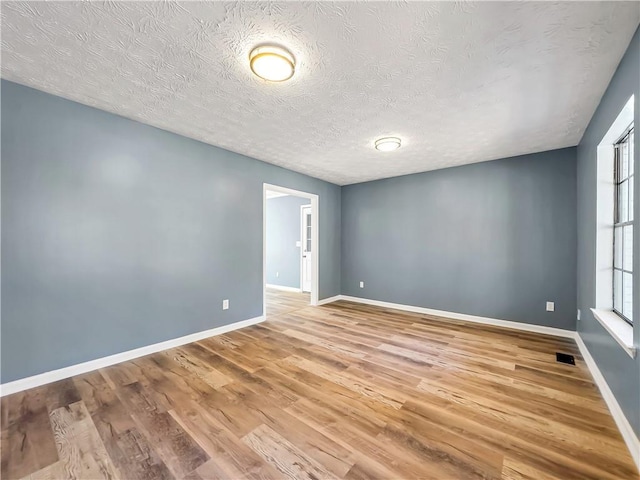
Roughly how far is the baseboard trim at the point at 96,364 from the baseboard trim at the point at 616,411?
3.74m

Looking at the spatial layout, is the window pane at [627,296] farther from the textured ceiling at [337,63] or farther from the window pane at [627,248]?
the textured ceiling at [337,63]

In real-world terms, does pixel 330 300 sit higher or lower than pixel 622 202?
lower

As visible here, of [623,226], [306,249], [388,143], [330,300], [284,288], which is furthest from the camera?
[284,288]

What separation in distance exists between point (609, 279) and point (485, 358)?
4.31ft

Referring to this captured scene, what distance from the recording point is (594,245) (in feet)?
7.98

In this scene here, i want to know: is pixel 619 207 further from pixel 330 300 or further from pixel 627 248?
pixel 330 300

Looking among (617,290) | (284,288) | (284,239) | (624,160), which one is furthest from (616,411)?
(284,239)

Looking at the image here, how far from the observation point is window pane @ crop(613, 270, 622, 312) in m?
2.14

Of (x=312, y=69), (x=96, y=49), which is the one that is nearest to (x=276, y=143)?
(x=312, y=69)

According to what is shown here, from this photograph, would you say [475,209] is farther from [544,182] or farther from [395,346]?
[395,346]

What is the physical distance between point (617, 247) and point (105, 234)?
4.74 m

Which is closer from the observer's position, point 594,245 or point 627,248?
point 627,248

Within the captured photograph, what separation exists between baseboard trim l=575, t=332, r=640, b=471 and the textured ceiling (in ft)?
7.72

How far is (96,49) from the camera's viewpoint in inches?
67.4
